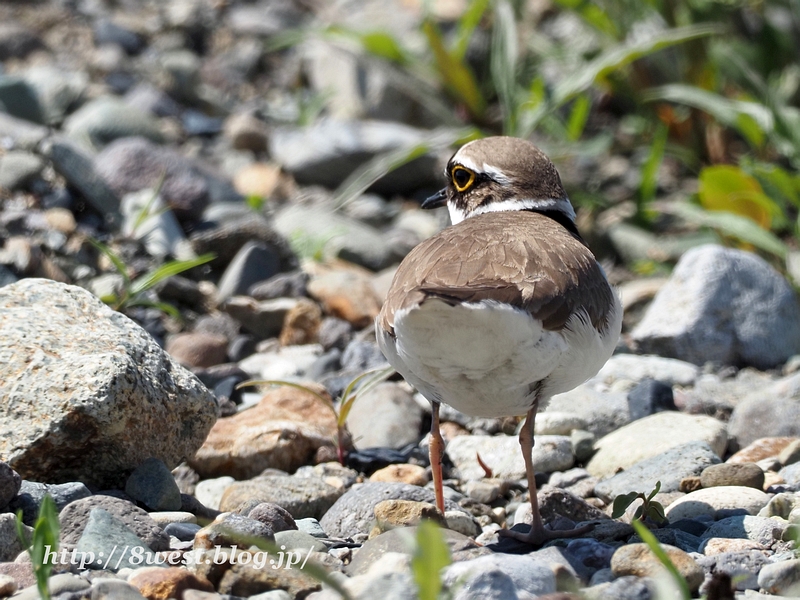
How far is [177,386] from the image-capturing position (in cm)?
448

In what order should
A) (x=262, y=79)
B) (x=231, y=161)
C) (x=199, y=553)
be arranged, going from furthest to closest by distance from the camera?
(x=262, y=79), (x=231, y=161), (x=199, y=553)

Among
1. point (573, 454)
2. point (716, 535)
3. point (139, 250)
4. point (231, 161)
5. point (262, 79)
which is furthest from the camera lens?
point (262, 79)

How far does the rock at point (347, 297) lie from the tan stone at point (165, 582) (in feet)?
12.1

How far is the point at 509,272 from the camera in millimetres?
4004

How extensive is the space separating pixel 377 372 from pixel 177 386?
119cm

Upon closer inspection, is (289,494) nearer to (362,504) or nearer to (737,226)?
(362,504)

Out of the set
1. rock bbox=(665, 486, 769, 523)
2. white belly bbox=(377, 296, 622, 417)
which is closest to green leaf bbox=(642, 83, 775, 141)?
white belly bbox=(377, 296, 622, 417)

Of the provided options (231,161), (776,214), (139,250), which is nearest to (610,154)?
(776,214)

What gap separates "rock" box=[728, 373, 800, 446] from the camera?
541cm

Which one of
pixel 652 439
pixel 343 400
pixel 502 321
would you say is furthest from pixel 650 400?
pixel 502 321

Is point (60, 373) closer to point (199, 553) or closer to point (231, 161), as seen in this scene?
point (199, 553)

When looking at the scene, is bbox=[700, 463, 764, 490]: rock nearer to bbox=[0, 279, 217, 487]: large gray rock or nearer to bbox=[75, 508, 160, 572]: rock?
bbox=[0, 279, 217, 487]: large gray rock

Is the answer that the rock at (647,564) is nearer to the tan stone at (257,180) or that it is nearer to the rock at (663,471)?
the rock at (663,471)

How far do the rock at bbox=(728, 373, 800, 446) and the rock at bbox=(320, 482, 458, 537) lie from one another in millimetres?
1875
